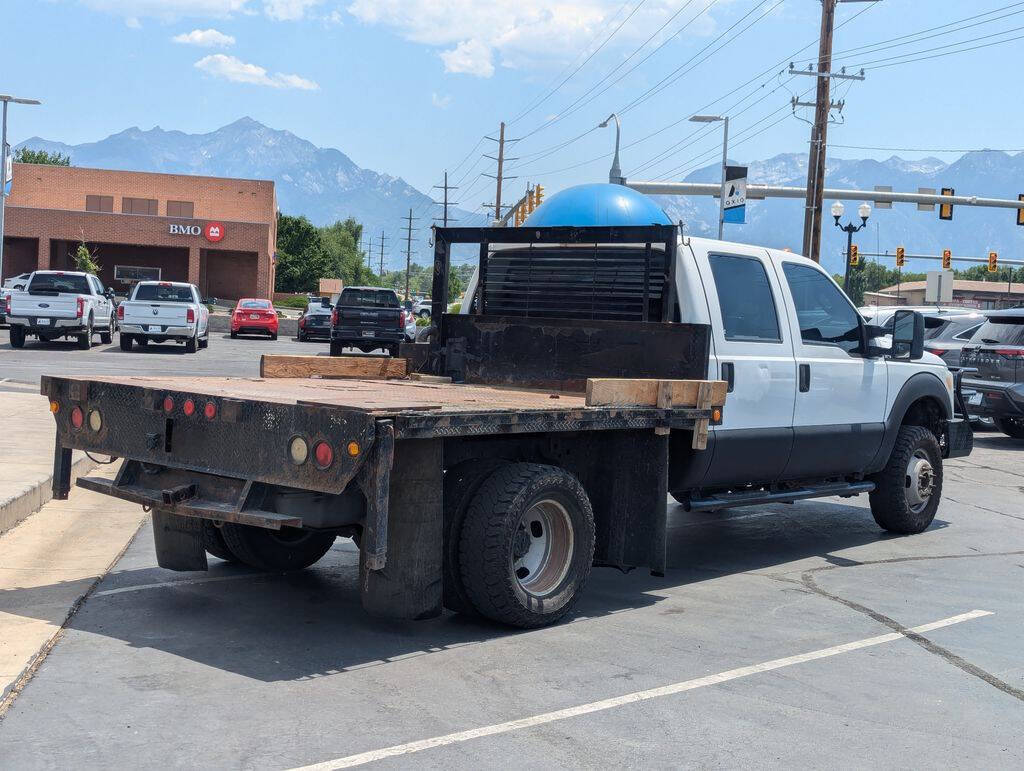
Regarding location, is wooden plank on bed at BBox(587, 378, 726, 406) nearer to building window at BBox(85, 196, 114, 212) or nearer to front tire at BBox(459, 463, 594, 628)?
front tire at BBox(459, 463, 594, 628)

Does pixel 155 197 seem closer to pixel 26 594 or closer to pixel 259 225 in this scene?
pixel 259 225

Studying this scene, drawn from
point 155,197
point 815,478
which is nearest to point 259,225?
point 155,197

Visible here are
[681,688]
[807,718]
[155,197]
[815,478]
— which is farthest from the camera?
[155,197]

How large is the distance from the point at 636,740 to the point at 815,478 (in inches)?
180

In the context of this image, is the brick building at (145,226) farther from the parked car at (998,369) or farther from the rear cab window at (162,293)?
the parked car at (998,369)

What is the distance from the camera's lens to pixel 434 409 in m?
5.54

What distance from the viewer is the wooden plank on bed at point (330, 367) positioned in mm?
8023

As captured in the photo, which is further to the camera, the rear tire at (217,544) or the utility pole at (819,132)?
the utility pole at (819,132)

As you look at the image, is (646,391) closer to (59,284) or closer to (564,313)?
(564,313)

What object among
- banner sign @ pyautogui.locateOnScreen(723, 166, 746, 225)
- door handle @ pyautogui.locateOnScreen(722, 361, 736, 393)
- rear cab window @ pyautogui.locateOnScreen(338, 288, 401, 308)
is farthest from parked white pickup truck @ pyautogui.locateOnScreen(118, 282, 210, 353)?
door handle @ pyautogui.locateOnScreen(722, 361, 736, 393)

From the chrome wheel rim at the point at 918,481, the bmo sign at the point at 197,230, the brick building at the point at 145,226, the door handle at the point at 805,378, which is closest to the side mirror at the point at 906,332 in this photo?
the chrome wheel rim at the point at 918,481

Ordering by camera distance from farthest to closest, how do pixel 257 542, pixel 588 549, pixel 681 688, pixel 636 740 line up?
1. pixel 257 542
2. pixel 588 549
3. pixel 681 688
4. pixel 636 740

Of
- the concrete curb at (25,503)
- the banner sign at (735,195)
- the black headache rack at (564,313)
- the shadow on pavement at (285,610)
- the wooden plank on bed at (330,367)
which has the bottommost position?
the shadow on pavement at (285,610)

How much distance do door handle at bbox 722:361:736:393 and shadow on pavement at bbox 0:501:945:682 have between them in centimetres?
132
